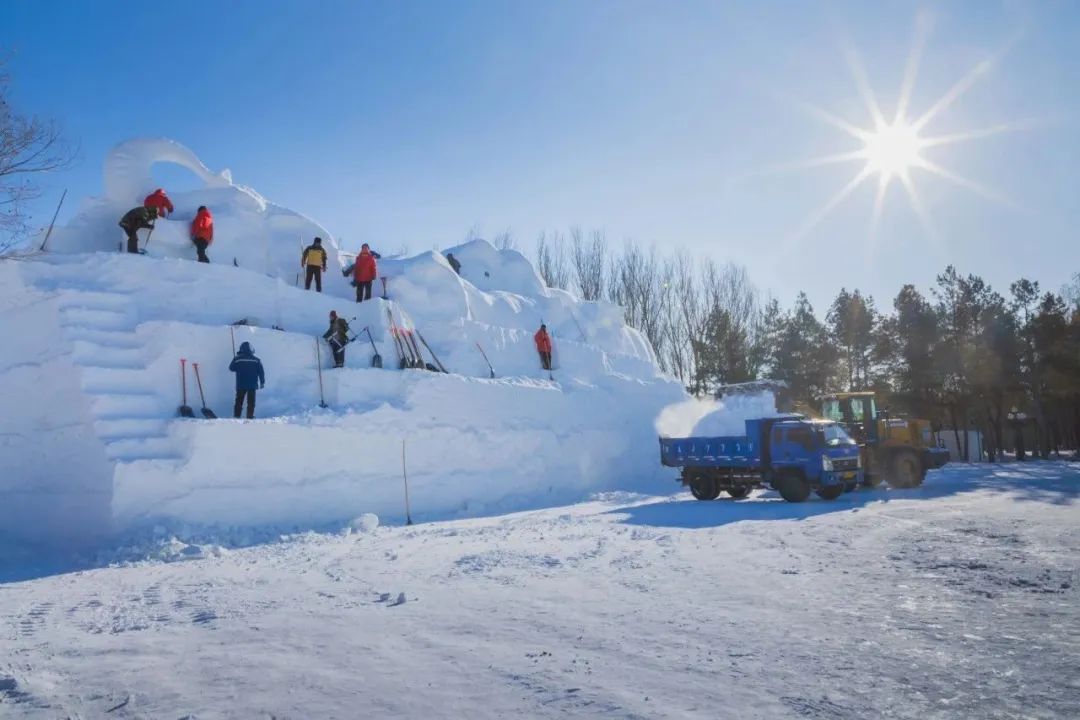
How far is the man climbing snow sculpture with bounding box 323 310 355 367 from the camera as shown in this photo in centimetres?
1477

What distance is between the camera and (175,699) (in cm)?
A: 410

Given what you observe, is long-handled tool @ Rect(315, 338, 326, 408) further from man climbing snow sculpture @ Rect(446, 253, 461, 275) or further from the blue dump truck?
man climbing snow sculpture @ Rect(446, 253, 461, 275)

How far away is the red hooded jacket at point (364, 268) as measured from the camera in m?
17.3

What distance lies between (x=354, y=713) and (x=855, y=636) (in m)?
3.48

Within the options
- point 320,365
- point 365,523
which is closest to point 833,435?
point 365,523

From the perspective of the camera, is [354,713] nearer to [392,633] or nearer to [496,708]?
[496,708]

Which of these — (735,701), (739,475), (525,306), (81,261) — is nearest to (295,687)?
(735,701)

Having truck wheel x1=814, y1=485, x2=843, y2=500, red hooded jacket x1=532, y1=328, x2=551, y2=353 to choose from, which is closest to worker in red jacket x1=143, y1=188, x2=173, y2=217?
red hooded jacket x1=532, y1=328, x2=551, y2=353

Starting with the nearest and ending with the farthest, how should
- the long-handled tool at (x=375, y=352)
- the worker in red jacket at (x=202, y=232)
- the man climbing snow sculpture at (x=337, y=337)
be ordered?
the worker in red jacket at (x=202, y=232)
the man climbing snow sculpture at (x=337, y=337)
the long-handled tool at (x=375, y=352)

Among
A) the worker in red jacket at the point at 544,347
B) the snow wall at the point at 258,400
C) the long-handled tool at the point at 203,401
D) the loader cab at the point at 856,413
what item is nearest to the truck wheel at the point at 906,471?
the loader cab at the point at 856,413

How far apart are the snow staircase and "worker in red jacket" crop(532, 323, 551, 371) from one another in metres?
11.1

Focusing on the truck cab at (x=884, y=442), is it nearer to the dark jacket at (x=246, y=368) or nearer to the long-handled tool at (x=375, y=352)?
the long-handled tool at (x=375, y=352)

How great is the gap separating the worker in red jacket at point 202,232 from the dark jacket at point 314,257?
217 centimetres

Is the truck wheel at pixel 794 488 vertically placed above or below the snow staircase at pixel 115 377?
below
